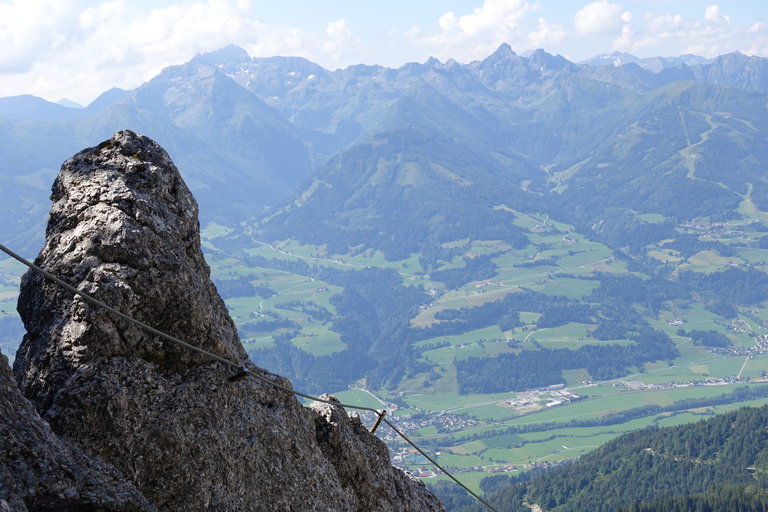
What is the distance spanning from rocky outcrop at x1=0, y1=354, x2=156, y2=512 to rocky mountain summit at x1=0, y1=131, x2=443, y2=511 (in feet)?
0.27

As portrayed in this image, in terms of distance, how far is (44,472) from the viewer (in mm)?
8203

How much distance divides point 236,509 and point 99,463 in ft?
7.87

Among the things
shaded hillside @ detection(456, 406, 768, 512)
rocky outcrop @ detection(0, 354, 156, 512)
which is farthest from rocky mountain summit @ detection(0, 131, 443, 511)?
shaded hillside @ detection(456, 406, 768, 512)

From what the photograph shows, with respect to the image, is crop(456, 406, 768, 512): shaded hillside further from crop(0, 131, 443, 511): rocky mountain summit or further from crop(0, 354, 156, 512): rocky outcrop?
crop(0, 354, 156, 512): rocky outcrop

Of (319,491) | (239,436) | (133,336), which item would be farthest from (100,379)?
(319,491)

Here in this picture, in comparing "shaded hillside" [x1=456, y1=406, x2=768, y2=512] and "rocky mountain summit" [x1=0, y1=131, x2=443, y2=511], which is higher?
"rocky mountain summit" [x1=0, y1=131, x2=443, y2=511]

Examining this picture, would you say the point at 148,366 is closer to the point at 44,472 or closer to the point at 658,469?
the point at 44,472

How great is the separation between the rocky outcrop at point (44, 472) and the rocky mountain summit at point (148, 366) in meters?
0.08

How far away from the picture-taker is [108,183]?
11.9 m

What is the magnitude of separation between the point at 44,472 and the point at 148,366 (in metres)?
2.89

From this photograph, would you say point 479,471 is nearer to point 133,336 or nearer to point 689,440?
point 689,440

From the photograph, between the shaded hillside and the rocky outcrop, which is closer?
the rocky outcrop

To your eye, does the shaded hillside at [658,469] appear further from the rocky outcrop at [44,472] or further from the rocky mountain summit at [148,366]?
the rocky outcrop at [44,472]

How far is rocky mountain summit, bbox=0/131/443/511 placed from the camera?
10305mm
